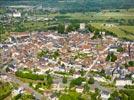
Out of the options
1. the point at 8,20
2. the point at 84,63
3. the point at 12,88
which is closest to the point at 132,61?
the point at 84,63

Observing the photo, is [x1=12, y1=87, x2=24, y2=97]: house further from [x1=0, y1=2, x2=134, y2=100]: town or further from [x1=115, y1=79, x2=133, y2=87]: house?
[x1=115, y1=79, x2=133, y2=87]: house

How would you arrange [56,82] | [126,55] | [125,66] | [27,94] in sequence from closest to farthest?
[27,94] → [56,82] → [125,66] → [126,55]

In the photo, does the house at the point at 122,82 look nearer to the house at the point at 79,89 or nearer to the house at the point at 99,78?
the house at the point at 99,78

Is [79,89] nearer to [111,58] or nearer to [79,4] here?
[111,58]

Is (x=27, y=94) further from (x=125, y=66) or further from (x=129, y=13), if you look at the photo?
(x=129, y=13)

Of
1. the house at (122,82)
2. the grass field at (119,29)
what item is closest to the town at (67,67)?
the house at (122,82)

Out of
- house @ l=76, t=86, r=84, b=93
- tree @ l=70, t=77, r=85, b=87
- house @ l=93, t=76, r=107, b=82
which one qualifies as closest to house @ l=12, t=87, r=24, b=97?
tree @ l=70, t=77, r=85, b=87
